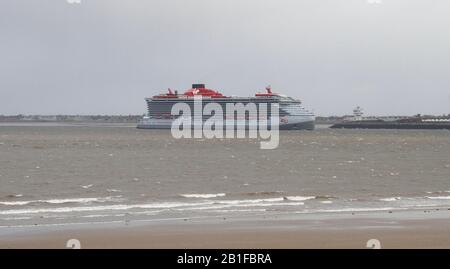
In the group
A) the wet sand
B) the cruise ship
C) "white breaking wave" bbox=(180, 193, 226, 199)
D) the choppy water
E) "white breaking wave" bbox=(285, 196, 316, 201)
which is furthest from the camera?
the cruise ship

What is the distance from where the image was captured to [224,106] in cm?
12950

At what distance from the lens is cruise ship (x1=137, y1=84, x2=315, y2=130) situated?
411ft

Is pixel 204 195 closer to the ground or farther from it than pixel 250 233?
closer to the ground

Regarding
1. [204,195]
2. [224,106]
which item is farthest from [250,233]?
[224,106]

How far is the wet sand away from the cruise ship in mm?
104109

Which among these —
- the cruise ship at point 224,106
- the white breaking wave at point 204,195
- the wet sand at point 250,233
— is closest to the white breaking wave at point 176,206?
the white breaking wave at point 204,195

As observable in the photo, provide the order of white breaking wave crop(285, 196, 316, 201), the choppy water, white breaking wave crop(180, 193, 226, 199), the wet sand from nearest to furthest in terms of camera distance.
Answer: the wet sand
the choppy water
white breaking wave crop(285, 196, 316, 201)
white breaking wave crop(180, 193, 226, 199)

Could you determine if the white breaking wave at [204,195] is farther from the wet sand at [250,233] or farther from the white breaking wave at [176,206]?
the wet sand at [250,233]

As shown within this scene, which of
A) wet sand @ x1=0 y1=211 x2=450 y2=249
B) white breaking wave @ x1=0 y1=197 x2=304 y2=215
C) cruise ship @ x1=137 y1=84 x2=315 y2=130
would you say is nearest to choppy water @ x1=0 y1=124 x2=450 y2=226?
white breaking wave @ x1=0 y1=197 x2=304 y2=215

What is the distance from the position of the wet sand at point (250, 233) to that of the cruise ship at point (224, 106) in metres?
104

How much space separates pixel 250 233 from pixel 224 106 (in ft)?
375

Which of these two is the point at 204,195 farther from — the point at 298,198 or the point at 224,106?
the point at 224,106

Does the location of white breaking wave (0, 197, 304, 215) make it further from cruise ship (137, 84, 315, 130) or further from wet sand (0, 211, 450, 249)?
cruise ship (137, 84, 315, 130)
